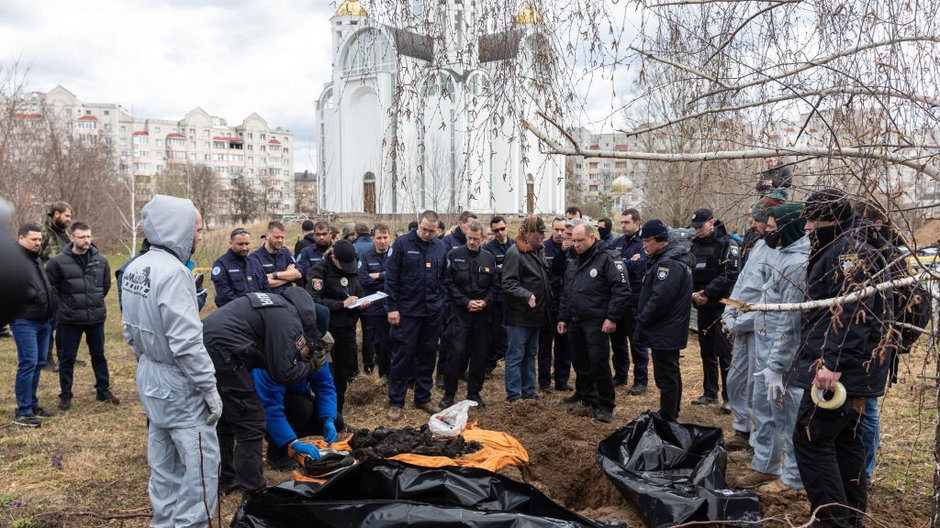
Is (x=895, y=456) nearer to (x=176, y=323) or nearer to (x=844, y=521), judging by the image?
(x=844, y=521)

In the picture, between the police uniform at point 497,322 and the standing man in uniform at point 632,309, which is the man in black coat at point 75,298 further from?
the standing man in uniform at point 632,309

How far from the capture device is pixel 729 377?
563 centimetres

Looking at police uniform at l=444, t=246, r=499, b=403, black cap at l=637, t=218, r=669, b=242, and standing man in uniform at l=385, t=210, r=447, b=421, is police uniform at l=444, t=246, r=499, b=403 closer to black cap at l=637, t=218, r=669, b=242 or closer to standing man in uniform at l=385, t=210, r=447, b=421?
standing man in uniform at l=385, t=210, r=447, b=421

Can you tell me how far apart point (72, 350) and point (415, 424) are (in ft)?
11.8

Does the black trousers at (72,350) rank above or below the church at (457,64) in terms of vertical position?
below

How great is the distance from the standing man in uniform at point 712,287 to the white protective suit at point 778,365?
5.12 ft

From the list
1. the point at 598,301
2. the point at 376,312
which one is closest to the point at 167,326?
the point at 598,301

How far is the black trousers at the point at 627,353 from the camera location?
7301 mm

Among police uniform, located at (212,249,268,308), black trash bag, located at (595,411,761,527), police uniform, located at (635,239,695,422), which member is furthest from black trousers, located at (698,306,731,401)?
police uniform, located at (212,249,268,308)

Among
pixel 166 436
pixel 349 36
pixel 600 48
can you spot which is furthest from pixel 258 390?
pixel 600 48

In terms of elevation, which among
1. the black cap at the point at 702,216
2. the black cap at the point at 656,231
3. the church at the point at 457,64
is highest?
the church at the point at 457,64

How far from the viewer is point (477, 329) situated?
6.48 m

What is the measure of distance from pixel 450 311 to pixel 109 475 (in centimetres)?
329

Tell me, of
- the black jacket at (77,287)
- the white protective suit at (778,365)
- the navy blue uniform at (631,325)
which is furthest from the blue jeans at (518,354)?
the black jacket at (77,287)
